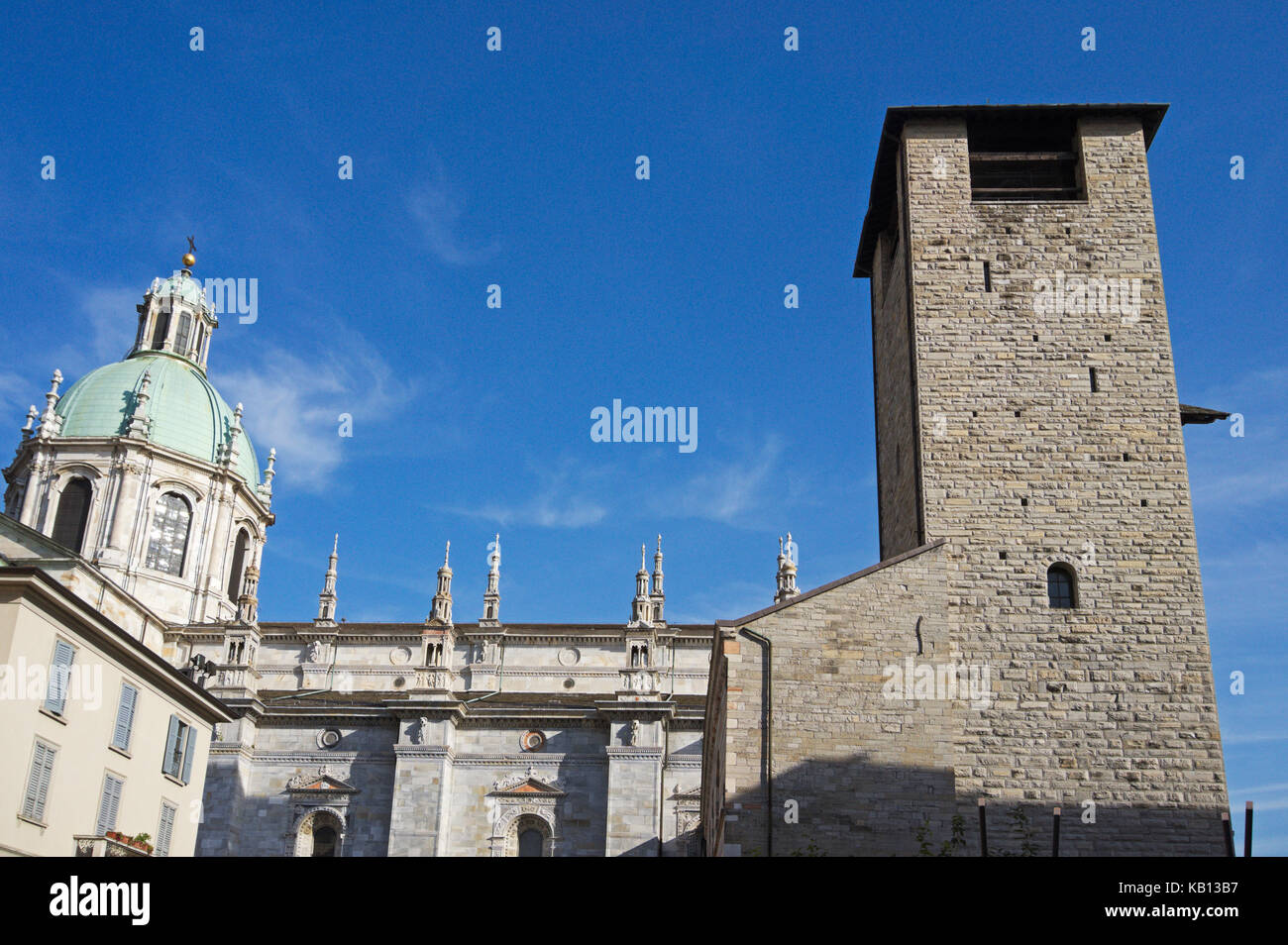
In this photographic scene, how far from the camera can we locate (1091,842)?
1812 centimetres

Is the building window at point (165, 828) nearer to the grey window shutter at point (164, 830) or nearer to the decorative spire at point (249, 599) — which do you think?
the grey window shutter at point (164, 830)

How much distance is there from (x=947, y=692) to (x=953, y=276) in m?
8.01

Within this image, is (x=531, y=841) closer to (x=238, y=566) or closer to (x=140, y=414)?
(x=238, y=566)

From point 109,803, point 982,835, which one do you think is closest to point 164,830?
point 109,803

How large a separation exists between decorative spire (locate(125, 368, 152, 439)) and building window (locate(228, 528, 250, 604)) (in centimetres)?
657

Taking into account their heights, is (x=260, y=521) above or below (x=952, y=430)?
above

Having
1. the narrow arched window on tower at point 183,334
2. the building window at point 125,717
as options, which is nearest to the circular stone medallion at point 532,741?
the building window at point 125,717

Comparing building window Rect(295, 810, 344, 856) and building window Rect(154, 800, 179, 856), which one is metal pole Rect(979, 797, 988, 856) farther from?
building window Rect(295, 810, 344, 856)

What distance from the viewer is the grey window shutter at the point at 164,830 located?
26469mm

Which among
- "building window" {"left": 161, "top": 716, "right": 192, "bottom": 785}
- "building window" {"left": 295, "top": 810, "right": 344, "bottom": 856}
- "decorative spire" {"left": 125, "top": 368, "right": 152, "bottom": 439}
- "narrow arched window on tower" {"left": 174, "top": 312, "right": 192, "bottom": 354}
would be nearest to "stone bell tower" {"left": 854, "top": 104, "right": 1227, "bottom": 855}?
"building window" {"left": 161, "top": 716, "right": 192, "bottom": 785}

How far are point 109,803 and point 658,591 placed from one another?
28.9m
